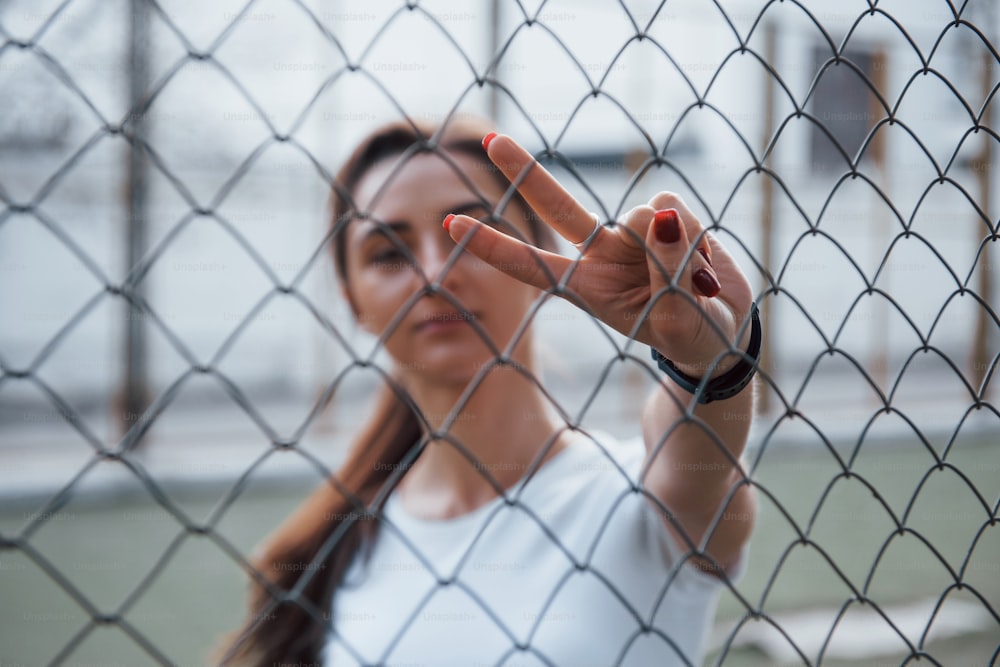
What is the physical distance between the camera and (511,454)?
100 centimetres

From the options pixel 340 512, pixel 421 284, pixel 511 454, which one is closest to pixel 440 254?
pixel 421 284

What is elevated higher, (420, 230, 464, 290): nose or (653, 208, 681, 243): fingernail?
(653, 208, 681, 243): fingernail

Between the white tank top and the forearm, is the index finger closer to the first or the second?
the forearm

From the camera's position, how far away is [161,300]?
403 cm

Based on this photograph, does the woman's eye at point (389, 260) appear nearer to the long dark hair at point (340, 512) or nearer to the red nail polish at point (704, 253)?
the long dark hair at point (340, 512)

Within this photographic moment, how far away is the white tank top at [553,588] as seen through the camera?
805mm

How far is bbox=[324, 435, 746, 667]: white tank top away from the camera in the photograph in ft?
2.64

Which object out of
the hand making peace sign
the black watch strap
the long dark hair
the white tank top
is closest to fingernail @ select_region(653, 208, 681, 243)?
the hand making peace sign

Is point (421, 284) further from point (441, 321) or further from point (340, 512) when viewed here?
point (340, 512)

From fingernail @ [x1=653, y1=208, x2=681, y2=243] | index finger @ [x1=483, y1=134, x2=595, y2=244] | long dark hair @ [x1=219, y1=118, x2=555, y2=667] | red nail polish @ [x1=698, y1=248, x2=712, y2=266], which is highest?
index finger @ [x1=483, y1=134, x2=595, y2=244]

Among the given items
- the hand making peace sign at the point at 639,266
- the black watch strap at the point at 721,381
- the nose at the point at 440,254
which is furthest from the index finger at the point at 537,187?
the nose at the point at 440,254

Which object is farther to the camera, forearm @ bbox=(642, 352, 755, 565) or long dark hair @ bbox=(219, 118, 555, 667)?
long dark hair @ bbox=(219, 118, 555, 667)

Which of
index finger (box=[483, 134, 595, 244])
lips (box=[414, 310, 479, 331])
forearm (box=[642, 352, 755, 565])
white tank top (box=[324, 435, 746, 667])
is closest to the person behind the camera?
index finger (box=[483, 134, 595, 244])

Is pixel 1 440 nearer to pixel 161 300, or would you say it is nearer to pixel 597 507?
pixel 161 300
